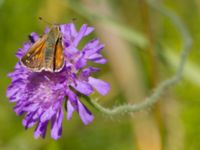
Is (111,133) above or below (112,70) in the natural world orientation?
below

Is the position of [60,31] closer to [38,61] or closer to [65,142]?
[38,61]

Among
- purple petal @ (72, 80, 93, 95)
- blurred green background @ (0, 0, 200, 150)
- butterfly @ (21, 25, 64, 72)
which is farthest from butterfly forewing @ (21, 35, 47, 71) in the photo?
blurred green background @ (0, 0, 200, 150)

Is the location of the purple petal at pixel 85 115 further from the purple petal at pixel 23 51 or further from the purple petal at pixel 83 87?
the purple petal at pixel 23 51

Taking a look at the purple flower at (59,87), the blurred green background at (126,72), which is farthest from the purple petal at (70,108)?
the blurred green background at (126,72)

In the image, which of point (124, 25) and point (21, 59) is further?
point (124, 25)

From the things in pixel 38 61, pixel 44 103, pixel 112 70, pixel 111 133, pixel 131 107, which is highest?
pixel 38 61

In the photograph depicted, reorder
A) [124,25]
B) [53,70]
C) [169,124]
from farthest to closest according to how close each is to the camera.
A: [124,25] → [169,124] → [53,70]

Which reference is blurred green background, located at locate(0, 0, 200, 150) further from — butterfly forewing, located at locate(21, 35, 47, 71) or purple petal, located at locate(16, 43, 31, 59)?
butterfly forewing, located at locate(21, 35, 47, 71)

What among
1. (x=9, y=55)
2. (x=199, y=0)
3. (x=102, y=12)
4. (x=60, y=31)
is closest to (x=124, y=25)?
(x=102, y=12)

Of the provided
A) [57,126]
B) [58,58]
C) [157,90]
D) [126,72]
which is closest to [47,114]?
[57,126]
